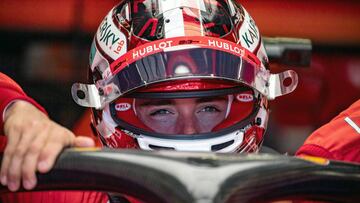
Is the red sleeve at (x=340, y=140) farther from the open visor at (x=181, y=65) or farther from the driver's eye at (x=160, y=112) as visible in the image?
the driver's eye at (x=160, y=112)

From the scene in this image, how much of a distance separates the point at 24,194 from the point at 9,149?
45cm

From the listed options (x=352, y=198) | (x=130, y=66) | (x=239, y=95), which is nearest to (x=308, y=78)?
(x=239, y=95)

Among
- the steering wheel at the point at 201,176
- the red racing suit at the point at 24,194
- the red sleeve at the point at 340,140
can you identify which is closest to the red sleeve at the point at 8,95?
the red racing suit at the point at 24,194

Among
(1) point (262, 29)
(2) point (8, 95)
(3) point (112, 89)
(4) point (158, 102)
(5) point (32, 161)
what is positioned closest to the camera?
(5) point (32, 161)

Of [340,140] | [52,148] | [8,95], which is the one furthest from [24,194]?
[340,140]

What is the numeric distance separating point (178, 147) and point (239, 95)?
0.27 metres

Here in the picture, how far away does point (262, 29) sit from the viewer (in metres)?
2.78

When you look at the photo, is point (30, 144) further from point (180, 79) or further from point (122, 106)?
point (122, 106)

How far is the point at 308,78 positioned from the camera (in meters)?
2.89

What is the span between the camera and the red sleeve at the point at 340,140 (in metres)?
1.50

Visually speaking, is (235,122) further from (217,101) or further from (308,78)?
(308,78)

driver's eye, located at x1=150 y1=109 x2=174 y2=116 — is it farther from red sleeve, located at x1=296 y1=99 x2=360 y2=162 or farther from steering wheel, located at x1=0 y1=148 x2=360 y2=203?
steering wheel, located at x1=0 y1=148 x2=360 y2=203

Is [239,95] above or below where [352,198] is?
below

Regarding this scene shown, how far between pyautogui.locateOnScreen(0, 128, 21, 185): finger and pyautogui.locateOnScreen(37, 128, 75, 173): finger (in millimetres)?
43
